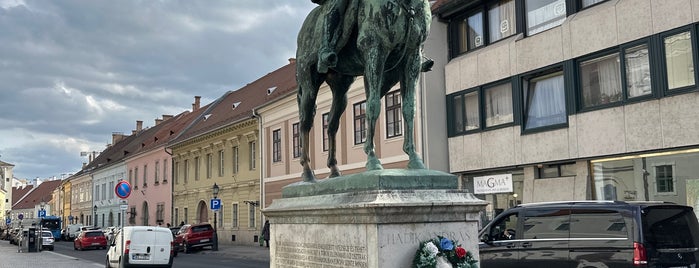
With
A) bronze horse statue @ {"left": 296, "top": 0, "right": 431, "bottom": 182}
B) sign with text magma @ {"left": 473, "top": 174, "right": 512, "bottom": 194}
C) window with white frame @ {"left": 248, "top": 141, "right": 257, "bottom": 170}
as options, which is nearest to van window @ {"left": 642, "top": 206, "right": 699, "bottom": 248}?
bronze horse statue @ {"left": 296, "top": 0, "right": 431, "bottom": 182}

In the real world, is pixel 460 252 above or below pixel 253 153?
below

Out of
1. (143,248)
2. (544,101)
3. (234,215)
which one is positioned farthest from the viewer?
(234,215)

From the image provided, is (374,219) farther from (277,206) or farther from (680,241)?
(680,241)

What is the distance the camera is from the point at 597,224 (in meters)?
10.6

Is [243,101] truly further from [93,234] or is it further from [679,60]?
[679,60]

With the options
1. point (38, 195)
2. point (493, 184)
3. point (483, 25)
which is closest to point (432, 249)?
point (493, 184)

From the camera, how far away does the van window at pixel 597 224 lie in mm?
10227

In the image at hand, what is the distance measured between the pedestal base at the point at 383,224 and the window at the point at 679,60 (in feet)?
41.5

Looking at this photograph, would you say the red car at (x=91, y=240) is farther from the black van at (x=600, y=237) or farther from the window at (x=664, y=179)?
the black van at (x=600, y=237)

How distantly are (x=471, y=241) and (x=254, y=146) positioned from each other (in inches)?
1331

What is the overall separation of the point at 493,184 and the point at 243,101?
26395 millimetres

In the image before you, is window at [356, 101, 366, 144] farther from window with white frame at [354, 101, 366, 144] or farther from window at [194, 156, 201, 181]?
window at [194, 156, 201, 181]

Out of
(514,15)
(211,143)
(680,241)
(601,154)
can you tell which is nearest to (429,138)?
(514,15)

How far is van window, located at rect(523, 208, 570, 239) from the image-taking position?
11.0 m
